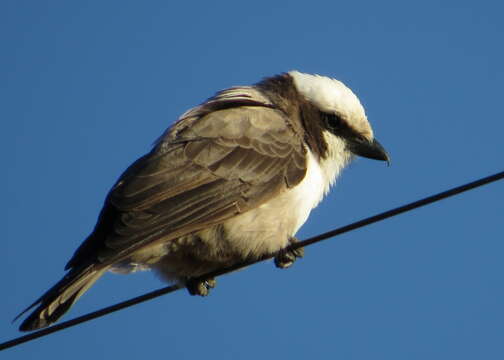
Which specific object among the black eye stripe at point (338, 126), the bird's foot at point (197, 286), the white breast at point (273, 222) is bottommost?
the bird's foot at point (197, 286)

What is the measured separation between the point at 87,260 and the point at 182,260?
809mm

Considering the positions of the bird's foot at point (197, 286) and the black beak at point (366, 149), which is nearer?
the bird's foot at point (197, 286)

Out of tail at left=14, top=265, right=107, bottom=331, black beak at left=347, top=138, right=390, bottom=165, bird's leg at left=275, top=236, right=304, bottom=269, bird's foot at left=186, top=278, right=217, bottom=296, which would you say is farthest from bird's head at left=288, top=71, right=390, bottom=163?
tail at left=14, top=265, right=107, bottom=331

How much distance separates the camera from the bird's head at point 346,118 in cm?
798

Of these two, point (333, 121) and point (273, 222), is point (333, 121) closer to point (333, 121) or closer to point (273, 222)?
point (333, 121)

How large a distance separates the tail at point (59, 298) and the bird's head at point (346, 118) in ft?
9.71

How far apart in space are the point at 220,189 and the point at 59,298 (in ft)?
4.95

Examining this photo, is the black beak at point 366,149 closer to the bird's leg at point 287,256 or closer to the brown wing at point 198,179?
the brown wing at point 198,179

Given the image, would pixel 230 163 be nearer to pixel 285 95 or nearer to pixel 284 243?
pixel 284 243

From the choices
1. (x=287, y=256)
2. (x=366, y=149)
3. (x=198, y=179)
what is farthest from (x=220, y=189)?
(x=366, y=149)

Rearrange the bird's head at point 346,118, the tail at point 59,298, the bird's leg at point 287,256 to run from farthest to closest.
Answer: the bird's head at point 346,118, the bird's leg at point 287,256, the tail at point 59,298

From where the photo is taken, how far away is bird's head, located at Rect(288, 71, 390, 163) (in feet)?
26.2

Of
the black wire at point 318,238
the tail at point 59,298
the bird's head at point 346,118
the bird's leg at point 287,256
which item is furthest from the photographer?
the bird's head at point 346,118

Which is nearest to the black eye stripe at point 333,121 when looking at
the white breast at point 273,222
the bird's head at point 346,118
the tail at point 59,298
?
the bird's head at point 346,118
